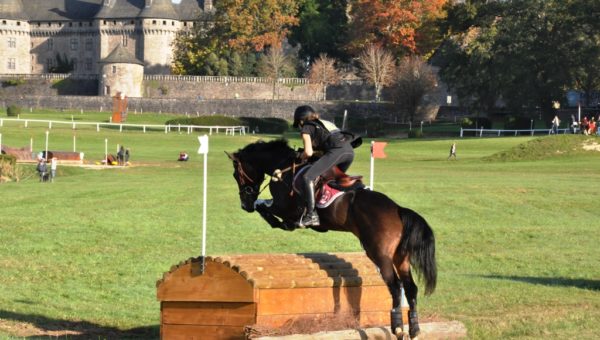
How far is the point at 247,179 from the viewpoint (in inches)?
664

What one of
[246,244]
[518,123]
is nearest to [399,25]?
[518,123]

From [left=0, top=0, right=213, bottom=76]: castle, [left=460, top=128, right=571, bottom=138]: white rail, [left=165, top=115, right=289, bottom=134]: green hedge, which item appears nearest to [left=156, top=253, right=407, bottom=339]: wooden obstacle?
[left=460, top=128, right=571, bottom=138]: white rail

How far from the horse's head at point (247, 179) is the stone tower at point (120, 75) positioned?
480ft

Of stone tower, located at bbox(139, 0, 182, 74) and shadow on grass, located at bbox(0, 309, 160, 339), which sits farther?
stone tower, located at bbox(139, 0, 182, 74)

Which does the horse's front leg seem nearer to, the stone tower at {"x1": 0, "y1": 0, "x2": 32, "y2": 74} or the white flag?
the white flag

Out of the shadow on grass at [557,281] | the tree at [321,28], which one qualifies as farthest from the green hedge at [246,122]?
Result: the shadow on grass at [557,281]

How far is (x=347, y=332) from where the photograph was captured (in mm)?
14562

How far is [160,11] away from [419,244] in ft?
541

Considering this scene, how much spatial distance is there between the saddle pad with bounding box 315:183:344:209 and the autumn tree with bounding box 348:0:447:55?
120145 millimetres

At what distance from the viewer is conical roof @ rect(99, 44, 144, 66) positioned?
164250mm

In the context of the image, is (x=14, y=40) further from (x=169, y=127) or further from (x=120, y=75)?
(x=169, y=127)

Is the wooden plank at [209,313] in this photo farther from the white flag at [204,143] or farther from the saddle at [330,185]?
the white flag at [204,143]

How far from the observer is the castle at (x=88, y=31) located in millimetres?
175500

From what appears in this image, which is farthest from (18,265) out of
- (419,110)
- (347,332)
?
(419,110)
